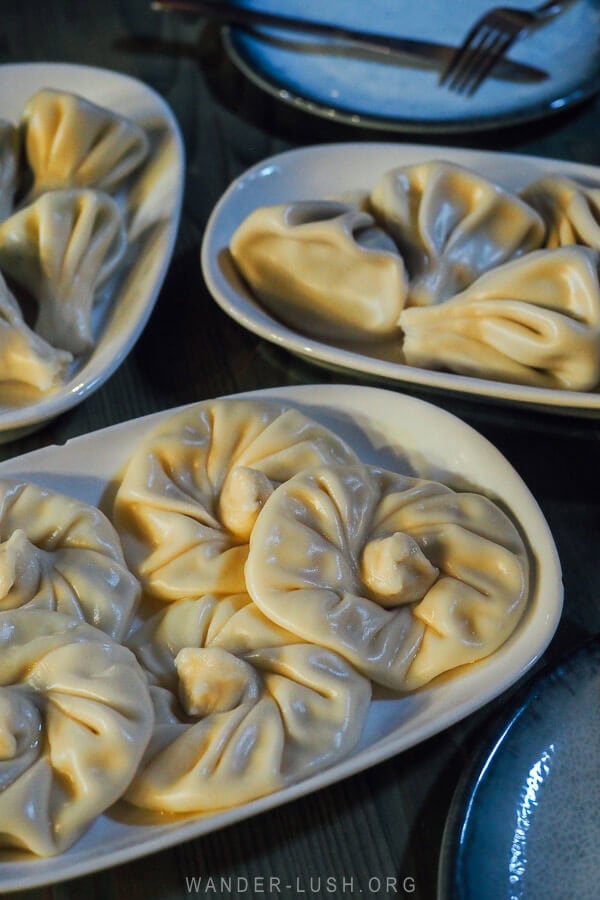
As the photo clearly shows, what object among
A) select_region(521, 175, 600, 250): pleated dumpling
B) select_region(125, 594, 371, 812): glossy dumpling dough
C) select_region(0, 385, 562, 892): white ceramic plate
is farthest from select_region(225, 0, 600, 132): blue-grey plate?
A: select_region(125, 594, 371, 812): glossy dumpling dough

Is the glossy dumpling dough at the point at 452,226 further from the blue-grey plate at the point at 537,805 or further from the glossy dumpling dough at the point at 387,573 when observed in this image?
the blue-grey plate at the point at 537,805

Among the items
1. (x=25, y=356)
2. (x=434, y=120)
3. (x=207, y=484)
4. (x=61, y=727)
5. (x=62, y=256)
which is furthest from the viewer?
(x=434, y=120)

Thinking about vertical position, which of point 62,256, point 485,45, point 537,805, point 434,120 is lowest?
point 537,805

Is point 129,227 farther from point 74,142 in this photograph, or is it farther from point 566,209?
point 566,209

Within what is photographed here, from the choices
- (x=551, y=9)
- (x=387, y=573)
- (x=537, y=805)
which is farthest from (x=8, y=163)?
(x=537, y=805)

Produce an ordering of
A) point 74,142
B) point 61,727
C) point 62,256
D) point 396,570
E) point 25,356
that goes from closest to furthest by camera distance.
Result: 1. point 61,727
2. point 396,570
3. point 25,356
4. point 62,256
5. point 74,142

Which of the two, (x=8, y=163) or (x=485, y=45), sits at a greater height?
(x=485, y=45)

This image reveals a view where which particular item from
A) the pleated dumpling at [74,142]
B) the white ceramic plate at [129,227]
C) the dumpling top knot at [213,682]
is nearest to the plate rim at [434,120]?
the white ceramic plate at [129,227]
